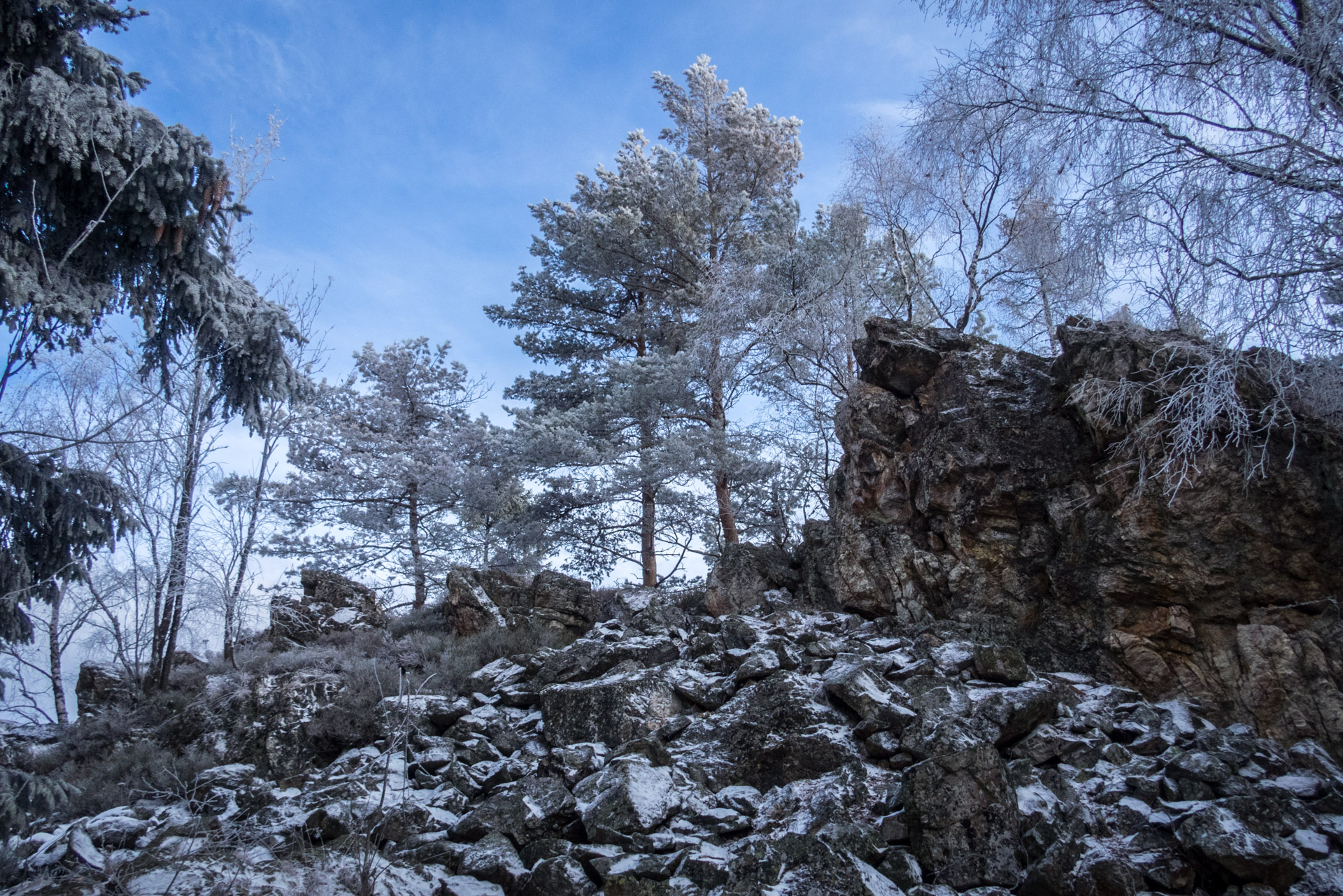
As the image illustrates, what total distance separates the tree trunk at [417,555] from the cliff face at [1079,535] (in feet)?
27.9

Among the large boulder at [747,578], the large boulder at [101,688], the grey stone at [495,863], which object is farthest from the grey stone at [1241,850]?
the large boulder at [101,688]

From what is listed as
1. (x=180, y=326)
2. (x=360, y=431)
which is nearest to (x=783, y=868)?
(x=180, y=326)

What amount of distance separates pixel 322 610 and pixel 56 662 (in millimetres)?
3363

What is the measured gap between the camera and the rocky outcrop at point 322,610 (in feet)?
31.6

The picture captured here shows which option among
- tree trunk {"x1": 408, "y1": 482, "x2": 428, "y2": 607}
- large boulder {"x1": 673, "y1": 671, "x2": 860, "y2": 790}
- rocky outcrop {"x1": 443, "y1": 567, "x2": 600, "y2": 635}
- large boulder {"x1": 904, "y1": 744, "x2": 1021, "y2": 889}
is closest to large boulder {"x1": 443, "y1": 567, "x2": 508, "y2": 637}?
rocky outcrop {"x1": 443, "y1": 567, "x2": 600, "y2": 635}

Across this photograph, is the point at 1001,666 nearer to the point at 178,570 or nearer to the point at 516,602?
the point at 516,602

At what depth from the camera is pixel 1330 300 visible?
4555 mm

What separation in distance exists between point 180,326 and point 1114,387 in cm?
1038

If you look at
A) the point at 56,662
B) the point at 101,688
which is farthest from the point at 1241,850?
the point at 56,662

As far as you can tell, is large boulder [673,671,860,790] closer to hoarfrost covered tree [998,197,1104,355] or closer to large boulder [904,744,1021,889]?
large boulder [904,744,1021,889]

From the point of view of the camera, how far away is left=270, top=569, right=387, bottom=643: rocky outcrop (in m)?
9.62

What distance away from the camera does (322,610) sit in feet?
A: 32.7

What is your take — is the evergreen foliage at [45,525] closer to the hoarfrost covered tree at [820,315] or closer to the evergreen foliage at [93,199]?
the evergreen foliage at [93,199]

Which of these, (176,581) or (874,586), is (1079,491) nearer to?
(874,586)
